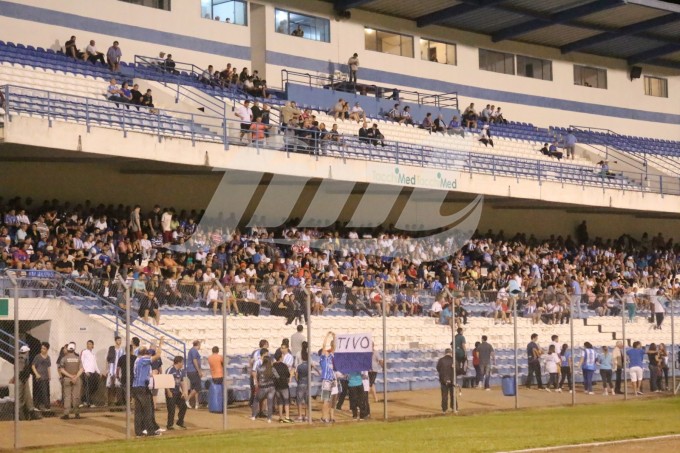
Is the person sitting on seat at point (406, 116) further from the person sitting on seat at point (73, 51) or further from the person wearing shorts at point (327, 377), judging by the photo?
the person wearing shorts at point (327, 377)

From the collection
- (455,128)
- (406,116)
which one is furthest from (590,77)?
(406,116)

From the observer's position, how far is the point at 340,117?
40500 millimetres

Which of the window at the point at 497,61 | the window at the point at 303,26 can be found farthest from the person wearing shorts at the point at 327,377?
the window at the point at 497,61

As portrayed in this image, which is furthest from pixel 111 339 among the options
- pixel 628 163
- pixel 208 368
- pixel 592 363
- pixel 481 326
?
pixel 628 163

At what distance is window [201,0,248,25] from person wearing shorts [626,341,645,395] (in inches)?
784

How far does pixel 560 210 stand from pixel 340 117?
1302 cm

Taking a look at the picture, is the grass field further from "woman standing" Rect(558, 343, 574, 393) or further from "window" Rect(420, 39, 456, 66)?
"window" Rect(420, 39, 456, 66)

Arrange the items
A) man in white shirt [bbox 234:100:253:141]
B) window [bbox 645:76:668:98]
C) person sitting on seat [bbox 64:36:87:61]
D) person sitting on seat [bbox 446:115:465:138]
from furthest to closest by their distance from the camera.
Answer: window [bbox 645:76:668:98] → person sitting on seat [bbox 446:115:465:138] → person sitting on seat [bbox 64:36:87:61] → man in white shirt [bbox 234:100:253:141]

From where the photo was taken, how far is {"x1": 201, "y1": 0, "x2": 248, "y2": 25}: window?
41000mm

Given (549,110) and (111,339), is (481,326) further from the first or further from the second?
(549,110)

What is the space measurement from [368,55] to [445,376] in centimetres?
2425

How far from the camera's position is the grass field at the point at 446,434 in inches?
683

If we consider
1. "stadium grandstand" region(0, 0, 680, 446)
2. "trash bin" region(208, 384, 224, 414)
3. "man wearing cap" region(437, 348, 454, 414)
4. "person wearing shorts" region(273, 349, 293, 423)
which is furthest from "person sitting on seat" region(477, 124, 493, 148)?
"trash bin" region(208, 384, 224, 414)

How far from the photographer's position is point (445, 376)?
24.1 m
